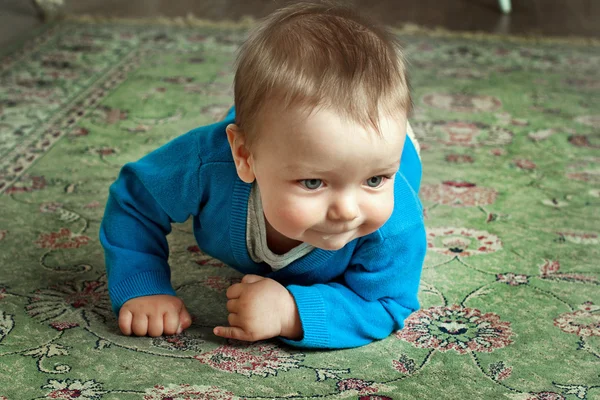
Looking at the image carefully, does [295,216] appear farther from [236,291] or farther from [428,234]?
[428,234]

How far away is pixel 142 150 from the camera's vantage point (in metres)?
1.43

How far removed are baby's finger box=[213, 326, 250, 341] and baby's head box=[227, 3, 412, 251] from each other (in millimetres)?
132

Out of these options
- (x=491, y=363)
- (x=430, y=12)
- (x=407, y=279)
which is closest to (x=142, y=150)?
(x=407, y=279)

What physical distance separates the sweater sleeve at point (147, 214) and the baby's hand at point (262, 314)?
0.34ft

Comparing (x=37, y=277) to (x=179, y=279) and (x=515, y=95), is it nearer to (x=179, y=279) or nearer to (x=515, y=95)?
(x=179, y=279)

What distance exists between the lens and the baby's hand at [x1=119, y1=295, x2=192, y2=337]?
88 centimetres

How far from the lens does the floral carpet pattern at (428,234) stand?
0.82m

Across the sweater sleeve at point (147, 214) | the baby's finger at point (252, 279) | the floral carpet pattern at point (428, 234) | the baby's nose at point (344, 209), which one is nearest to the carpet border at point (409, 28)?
the floral carpet pattern at point (428, 234)

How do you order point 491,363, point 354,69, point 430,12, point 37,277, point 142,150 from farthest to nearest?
Answer: point 430,12, point 142,150, point 37,277, point 491,363, point 354,69

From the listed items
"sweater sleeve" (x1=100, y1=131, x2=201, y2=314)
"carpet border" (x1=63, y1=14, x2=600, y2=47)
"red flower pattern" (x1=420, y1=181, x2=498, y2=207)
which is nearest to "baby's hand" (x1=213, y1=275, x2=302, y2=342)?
"sweater sleeve" (x1=100, y1=131, x2=201, y2=314)

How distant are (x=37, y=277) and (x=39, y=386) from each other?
0.84 ft

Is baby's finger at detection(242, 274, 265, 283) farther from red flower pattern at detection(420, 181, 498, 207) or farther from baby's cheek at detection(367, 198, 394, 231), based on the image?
red flower pattern at detection(420, 181, 498, 207)

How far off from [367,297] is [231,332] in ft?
0.53

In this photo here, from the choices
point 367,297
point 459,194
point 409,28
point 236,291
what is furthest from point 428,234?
point 409,28
